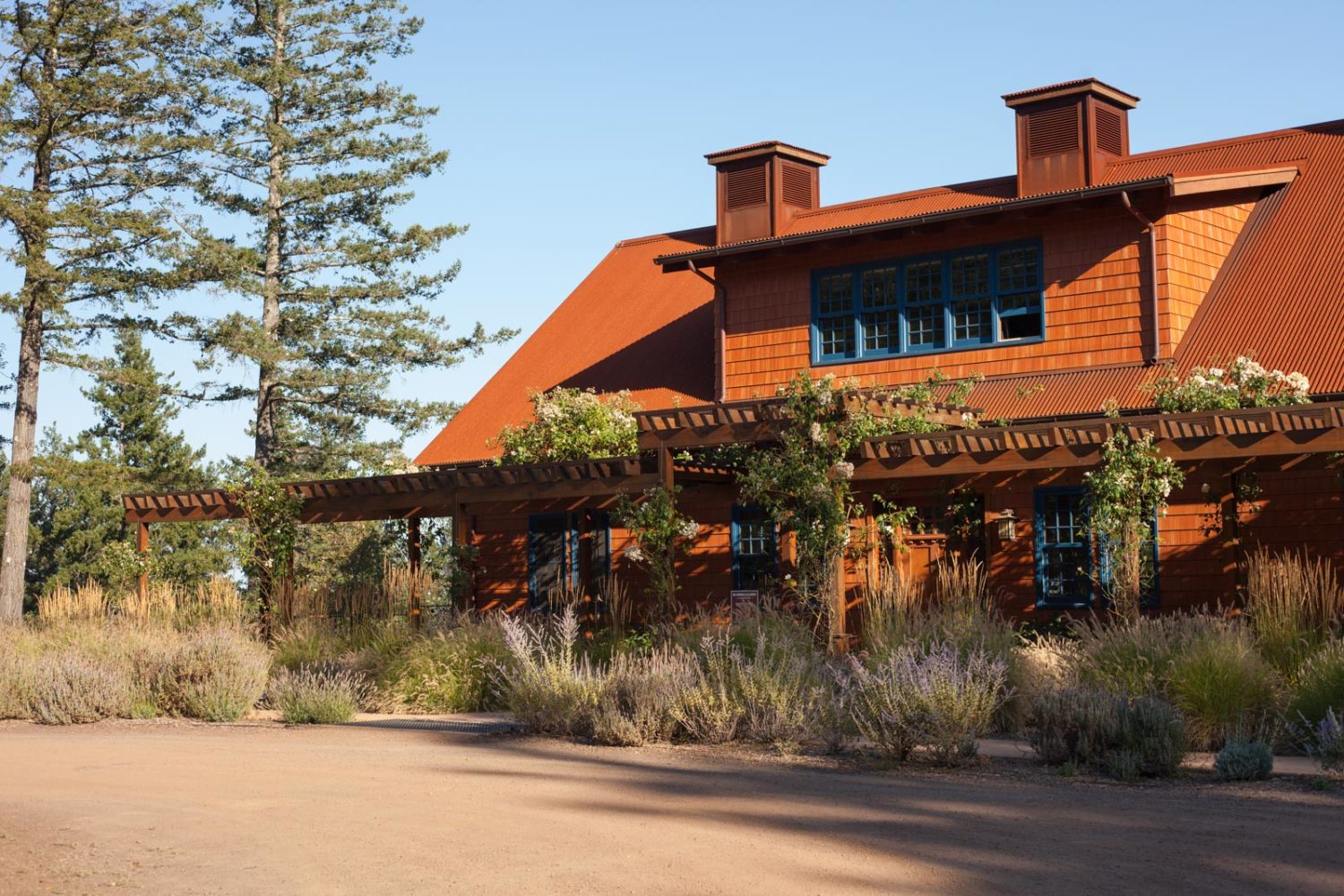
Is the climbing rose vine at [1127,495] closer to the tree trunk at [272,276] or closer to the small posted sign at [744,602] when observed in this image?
the small posted sign at [744,602]

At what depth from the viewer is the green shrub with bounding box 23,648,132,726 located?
13.8 m

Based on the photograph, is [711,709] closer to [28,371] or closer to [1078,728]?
[1078,728]

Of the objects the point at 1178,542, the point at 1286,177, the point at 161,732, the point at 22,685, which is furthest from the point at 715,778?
the point at 1286,177

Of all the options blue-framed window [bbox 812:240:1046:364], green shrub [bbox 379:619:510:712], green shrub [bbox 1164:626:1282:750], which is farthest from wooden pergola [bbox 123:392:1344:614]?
green shrub [bbox 1164:626:1282:750]

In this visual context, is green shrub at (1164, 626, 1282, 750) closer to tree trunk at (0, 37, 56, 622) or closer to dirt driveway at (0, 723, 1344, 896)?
dirt driveway at (0, 723, 1344, 896)

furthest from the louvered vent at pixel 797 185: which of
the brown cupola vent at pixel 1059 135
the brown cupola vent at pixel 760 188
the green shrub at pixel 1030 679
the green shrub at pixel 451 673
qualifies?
the green shrub at pixel 1030 679

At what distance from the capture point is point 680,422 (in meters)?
16.2

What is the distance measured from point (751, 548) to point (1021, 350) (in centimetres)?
455

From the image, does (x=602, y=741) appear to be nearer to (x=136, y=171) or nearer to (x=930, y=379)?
(x=930, y=379)

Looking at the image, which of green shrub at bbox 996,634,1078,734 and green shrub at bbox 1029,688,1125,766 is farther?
green shrub at bbox 996,634,1078,734

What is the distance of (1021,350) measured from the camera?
61.3ft

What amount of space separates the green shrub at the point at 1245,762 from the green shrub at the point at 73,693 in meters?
9.84

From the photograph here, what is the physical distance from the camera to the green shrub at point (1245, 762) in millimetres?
8734

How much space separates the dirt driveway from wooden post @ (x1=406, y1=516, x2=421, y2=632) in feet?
20.5
